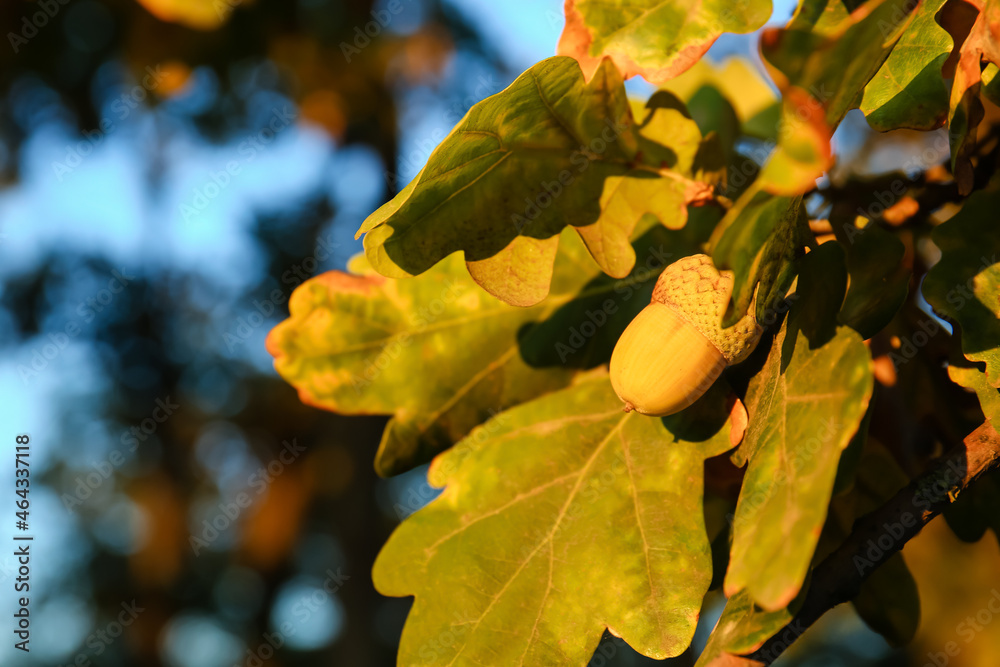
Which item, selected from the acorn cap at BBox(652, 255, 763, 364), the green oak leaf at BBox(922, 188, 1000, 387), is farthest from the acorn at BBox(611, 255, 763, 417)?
the green oak leaf at BBox(922, 188, 1000, 387)

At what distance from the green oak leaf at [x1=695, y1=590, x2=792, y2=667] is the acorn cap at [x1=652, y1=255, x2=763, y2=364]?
161 mm

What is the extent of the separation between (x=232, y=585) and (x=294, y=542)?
80.6 inches

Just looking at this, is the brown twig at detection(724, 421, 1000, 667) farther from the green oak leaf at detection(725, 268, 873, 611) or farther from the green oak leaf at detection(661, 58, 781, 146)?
the green oak leaf at detection(661, 58, 781, 146)

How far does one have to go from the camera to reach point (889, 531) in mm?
457

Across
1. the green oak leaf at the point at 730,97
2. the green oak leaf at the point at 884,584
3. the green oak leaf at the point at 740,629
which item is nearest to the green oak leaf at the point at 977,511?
the green oak leaf at the point at 884,584

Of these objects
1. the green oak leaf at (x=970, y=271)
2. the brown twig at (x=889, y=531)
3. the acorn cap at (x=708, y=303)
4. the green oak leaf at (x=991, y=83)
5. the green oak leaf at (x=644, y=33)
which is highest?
the green oak leaf at (x=644, y=33)

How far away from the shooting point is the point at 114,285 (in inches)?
193

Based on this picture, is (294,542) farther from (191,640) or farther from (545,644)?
(545,644)

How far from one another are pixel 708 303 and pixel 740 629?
209 mm

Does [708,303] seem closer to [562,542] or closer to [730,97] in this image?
A: [562,542]

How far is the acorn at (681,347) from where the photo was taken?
496 millimetres

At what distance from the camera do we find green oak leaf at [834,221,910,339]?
471 mm

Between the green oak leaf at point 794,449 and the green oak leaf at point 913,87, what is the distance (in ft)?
0.40

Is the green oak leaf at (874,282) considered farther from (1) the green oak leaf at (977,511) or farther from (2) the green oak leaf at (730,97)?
(2) the green oak leaf at (730,97)
